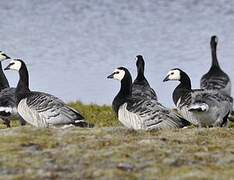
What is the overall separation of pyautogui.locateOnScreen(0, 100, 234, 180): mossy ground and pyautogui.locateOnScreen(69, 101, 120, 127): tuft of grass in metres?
12.4

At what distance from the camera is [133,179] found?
10188 millimetres

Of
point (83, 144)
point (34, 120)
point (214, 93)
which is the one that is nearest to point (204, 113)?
point (214, 93)

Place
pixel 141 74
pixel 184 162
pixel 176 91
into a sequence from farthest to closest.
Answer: pixel 141 74 → pixel 176 91 → pixel 184 162

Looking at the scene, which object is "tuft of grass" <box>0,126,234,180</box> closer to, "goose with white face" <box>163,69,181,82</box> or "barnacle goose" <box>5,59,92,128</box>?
"barnacle goose" <box>5,59,92,128</box>

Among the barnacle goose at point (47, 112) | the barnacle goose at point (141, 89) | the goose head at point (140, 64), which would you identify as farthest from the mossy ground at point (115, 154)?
the goose head at point (140, 64)

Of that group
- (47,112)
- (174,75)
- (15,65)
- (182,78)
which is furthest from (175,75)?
(15,65)

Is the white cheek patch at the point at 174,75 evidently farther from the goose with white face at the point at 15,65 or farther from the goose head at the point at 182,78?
the goose with white face at the point at 15,65

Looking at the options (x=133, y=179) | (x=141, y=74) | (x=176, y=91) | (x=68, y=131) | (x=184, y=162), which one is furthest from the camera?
(x=141, y=74)

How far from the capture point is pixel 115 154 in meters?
11.9

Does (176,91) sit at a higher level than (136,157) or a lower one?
higher

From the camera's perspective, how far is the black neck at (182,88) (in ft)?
68.0

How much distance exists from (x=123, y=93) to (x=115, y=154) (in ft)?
30.7

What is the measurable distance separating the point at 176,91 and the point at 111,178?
37.2 ft

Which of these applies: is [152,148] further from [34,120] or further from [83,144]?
[34,120]
